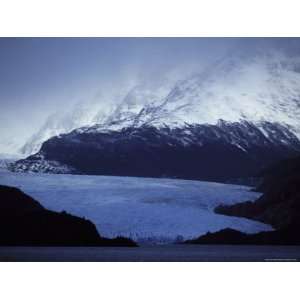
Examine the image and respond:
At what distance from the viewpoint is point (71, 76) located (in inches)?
383

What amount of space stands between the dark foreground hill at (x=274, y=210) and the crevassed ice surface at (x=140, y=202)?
99mm

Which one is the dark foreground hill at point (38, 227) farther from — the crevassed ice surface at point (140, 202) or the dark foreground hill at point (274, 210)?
the dark foreground hill at point (274, 210)

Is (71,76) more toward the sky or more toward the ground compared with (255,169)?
more toward the sky

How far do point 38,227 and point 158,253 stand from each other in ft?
5.87

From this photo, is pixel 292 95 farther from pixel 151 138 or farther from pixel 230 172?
pixel 151 138

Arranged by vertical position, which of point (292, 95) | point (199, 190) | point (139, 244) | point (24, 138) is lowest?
point (139, 244)

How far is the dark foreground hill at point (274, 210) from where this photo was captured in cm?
930

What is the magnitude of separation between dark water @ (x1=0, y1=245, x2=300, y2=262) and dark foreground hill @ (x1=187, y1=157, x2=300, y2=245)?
128mm

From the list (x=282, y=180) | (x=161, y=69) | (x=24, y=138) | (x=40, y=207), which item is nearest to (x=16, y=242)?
(x=40, y=207)

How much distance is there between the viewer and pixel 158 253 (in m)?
9.16

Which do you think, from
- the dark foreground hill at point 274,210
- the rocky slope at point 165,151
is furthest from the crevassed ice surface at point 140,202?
the rocky slope at point 165,151

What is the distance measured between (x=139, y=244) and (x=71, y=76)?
8.98 ft

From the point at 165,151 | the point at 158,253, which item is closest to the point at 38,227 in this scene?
the point at 158,253

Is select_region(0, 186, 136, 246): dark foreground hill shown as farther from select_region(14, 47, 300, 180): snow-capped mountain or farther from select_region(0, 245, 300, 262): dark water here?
select_region(14, 47, 300, 180): snow-capped mountain
